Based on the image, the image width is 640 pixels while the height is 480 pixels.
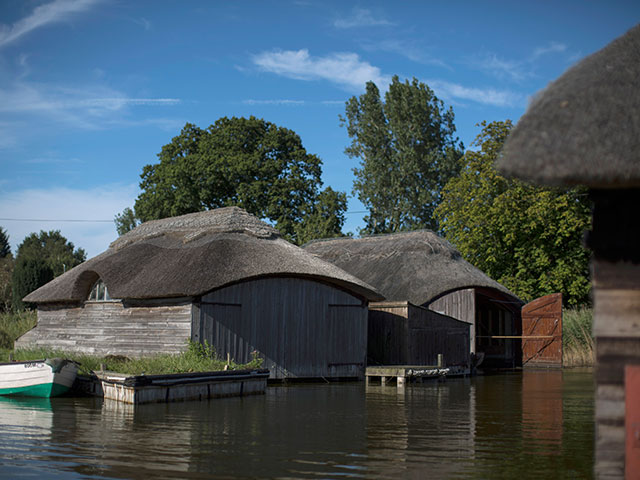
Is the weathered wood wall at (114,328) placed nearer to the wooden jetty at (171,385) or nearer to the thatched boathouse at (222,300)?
the thatched boathouse at (222,300)

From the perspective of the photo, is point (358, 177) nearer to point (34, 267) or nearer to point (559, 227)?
point (559, 227)

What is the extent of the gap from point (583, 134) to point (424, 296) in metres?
24.3

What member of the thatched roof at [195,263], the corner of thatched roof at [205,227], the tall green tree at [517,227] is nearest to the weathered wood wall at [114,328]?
the thatched roof at [195,263]

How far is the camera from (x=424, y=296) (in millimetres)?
30656

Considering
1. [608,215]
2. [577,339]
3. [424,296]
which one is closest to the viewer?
[608,215]

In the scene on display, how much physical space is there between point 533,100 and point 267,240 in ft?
60.5

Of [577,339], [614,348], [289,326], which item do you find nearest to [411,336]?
[289,326]

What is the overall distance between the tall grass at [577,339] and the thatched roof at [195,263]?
11.9m

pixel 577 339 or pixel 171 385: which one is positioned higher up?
pixel 577 339

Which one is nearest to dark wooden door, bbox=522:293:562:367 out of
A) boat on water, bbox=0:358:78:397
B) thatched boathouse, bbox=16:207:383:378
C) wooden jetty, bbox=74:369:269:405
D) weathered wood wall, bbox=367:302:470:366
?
weathered wood wall, bbox=367:302:470:366

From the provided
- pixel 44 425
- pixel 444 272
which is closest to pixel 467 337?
pixel 444 272

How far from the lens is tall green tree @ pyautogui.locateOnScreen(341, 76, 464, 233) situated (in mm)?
50438

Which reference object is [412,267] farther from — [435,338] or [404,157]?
[404,157]

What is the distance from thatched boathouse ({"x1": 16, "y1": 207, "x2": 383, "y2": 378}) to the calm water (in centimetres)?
402
